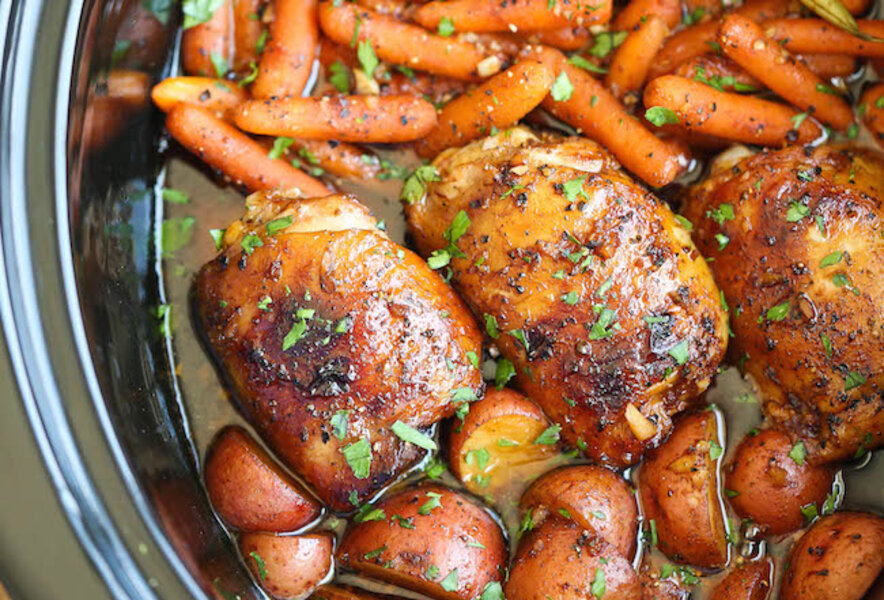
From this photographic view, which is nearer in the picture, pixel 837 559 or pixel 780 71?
pixel 837 559

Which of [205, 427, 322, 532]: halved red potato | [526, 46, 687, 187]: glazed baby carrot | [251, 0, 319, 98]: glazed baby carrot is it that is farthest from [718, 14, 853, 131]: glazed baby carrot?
[205, 427, 322, 532]: halved red potato

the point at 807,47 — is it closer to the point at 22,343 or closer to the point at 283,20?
the point at 283,20

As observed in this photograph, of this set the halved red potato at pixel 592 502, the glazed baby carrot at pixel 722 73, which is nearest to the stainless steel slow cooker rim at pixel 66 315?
the halved red potato at pixel 592 502

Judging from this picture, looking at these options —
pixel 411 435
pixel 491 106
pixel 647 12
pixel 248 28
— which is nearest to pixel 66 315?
pixel 411 435

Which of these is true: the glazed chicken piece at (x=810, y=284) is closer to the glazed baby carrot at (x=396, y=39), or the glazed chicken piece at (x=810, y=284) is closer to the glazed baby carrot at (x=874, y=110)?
the glazed baby carrot at (x=874, y=110)

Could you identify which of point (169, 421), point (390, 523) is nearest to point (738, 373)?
point (390, 523)

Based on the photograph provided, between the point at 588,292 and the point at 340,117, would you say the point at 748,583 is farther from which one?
the point at 340,117

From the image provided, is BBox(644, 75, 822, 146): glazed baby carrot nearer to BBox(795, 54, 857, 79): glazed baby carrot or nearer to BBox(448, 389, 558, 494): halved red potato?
BBox(795, 54, 857, 79): glazed baby carrot

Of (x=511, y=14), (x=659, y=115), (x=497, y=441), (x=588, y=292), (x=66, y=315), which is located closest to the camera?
(x=66, y=315)
